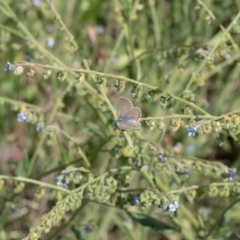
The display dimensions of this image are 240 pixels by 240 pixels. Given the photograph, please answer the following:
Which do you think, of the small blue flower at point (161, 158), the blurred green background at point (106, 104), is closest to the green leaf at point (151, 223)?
the blurred green background at point (106, 104)

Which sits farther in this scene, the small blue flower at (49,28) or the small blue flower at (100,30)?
the small blue flower at (100,30)

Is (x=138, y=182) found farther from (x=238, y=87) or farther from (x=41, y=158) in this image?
(x=238, y=87)

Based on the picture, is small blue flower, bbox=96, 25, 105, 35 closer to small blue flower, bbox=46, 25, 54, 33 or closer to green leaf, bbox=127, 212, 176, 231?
small blue flower, bbox=46, 25, 54, 33

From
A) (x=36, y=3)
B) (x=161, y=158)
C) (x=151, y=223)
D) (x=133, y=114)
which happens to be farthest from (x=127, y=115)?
(x=36, y=3)

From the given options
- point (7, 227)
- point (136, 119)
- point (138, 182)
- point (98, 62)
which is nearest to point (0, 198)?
point (7, 227)

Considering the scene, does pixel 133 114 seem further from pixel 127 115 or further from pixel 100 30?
pixel 100 30

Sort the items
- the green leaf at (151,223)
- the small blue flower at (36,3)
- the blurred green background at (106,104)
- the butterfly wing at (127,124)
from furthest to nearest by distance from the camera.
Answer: the small blue flower at (36,3) → the blurred green background at (106,104) → the green leaf at (151,223) → the butterfly wing at (127,124)

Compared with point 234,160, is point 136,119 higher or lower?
higher

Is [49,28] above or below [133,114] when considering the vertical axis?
below

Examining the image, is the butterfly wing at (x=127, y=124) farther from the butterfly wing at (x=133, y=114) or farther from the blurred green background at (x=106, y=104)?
the blurred green background at (x=106, y=104)

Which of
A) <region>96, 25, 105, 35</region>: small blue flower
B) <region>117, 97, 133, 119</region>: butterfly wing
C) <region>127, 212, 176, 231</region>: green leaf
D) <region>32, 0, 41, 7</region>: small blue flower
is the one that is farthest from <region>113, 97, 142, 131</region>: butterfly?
<region>96, 25, 105, 35</region>: small blue flower

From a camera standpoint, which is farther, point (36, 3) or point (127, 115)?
point (36, 3)
